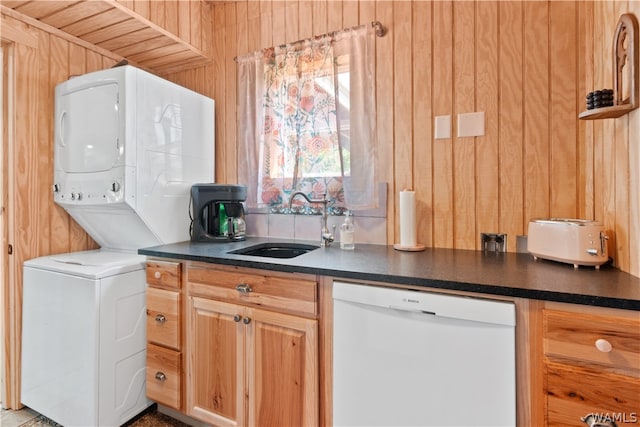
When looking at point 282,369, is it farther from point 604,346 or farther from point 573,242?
point 573,242

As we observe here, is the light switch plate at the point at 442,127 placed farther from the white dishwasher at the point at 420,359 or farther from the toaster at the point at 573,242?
the white dishwasher at the point at 420,359

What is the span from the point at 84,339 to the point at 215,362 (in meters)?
0.63

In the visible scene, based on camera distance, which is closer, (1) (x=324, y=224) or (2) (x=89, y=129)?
(2) (x=89, y=129)

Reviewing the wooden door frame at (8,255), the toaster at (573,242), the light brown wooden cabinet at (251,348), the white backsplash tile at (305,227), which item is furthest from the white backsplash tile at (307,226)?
the wooden door frame at (8,255)

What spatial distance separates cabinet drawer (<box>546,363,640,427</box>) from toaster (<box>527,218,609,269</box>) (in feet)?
1.42

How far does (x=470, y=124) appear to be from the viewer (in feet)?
5.24

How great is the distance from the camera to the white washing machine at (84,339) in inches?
58.7

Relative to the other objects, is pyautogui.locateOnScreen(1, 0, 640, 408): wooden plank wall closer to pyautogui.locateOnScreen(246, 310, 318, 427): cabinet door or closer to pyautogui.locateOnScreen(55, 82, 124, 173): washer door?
pyautogui.locateOnScreen(55, 82, 124, 173): washer door

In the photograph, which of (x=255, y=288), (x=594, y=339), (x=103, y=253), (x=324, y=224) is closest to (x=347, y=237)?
(x=324, y=224)

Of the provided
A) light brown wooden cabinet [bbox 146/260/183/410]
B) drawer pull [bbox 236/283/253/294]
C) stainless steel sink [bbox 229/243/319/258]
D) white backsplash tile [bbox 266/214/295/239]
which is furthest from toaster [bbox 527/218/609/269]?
light brown wooden cabinet [bbox 146/260/183/410]

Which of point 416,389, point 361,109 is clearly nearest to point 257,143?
point 361,109

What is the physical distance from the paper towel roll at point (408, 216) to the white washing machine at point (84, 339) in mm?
1407

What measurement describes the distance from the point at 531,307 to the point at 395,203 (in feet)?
3.00

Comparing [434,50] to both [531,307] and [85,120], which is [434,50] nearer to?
[531,307]
